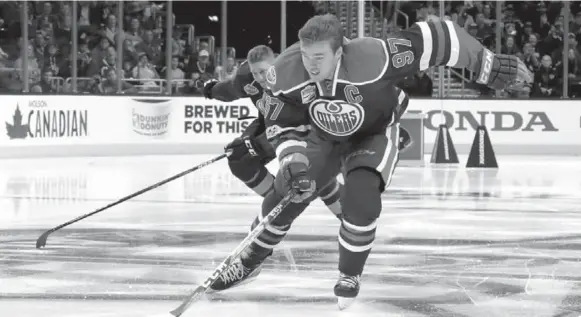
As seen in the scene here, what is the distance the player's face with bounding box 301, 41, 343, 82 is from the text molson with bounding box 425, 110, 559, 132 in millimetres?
11957

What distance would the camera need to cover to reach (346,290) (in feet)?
13.2

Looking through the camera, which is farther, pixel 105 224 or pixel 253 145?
pixel 105 224

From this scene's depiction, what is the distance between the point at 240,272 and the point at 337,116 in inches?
32.5

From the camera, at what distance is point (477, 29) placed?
53.9ft

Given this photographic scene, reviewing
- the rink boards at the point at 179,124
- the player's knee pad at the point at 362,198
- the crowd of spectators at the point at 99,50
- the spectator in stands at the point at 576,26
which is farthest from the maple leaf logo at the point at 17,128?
the player's knee pad at the point at 362,198

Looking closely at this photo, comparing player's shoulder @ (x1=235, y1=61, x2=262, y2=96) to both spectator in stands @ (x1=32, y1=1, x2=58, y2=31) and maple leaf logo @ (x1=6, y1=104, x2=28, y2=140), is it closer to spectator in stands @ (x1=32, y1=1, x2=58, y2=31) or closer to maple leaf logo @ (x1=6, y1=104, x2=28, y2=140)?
maple leaf logo @ (x1=6, y1=104, x2=28, y2=140)

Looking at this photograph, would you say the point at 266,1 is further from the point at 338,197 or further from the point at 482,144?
the point at 338,197

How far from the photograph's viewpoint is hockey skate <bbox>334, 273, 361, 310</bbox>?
401 cm

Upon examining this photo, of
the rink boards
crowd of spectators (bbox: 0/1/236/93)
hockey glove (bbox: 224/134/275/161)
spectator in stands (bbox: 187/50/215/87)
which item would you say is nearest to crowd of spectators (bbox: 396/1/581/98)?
the rink boards

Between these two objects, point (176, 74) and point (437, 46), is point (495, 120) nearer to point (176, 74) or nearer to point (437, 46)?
point (176, 74)

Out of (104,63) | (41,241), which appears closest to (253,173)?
(41,241)

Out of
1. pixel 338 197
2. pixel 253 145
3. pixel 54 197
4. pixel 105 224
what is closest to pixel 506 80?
pixel 338 197

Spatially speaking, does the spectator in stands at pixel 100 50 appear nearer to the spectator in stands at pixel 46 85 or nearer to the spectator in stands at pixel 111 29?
the spectator in stands at pixel 111 29

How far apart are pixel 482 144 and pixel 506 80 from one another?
8.82 meters
